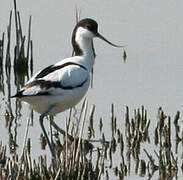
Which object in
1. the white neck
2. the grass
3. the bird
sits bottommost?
the grass

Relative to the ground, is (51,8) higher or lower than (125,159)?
higher

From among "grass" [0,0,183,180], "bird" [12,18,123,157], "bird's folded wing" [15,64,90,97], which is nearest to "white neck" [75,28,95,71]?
"bird" [12,18,123,157]

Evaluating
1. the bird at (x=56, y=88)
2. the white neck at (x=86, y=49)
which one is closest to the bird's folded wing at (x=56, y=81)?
the bird at (x=56, y=88)

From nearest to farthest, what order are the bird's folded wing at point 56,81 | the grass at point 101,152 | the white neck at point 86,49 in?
the grass at point 101,152 < the bird's folded wing at point 56,81 < the white neck at point 86,49

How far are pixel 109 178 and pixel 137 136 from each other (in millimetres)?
976

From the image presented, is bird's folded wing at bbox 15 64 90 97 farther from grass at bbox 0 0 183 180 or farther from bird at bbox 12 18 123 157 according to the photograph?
grass at bbox 0 0 183 180

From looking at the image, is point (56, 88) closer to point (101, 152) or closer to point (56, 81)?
point (56, 81)

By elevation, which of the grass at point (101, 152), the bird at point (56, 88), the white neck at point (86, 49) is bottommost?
the grass at point (101, 152)

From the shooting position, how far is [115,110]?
12656 mm

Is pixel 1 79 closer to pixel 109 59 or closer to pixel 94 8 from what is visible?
pixel 109 59

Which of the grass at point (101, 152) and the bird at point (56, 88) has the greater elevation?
the bird at point (56, 88)

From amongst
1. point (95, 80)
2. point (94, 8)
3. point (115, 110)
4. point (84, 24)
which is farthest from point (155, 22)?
point (84, 24)

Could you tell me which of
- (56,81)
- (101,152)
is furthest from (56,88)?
(101,152)

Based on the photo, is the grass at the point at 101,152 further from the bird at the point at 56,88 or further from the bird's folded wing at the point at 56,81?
the bird's folded wing at the point at 56,81
